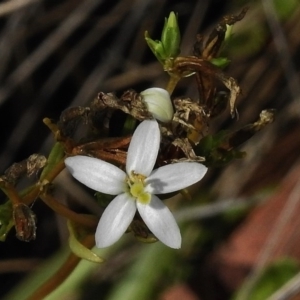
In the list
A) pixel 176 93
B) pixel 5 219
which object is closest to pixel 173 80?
pixel 5 219

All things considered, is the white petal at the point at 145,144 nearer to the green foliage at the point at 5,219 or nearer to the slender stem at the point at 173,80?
the slender stem at the point at 173,80

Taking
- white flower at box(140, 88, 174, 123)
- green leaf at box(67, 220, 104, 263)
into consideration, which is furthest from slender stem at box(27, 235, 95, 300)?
white flower at box(140, 88, 174, 123)

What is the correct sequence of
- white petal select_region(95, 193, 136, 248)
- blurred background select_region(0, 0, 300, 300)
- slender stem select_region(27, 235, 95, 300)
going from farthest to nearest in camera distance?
blurred background select_region(0, 0, 300, 300), slender stem select_region(27, 235, 95, 300), white petal select_region(95, 193, 136, 248)

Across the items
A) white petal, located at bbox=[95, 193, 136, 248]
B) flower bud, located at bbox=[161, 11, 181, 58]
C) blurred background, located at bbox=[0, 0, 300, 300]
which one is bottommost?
blurred background, located at bbox=[0, 0, 300, 300]

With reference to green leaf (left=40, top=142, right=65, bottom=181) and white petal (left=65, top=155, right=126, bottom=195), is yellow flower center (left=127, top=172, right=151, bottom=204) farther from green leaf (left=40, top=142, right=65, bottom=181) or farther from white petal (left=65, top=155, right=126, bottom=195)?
green leaf (left=40, top=142, right=65, bottom=181)

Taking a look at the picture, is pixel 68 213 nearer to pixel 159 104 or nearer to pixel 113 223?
pixel 113 223

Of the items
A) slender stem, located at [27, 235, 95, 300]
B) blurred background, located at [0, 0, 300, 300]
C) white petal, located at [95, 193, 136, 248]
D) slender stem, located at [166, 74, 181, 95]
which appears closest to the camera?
white petal, located at [95, 193, 136, 248]

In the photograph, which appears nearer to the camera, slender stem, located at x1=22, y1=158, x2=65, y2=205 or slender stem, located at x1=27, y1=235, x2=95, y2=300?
slender stem, located at x1=22, y1=158, x2=65, y2=205

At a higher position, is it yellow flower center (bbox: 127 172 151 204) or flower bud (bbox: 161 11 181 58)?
flower bud (bbox: 161 11 181 58)

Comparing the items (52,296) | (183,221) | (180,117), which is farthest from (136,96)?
(183,221)
